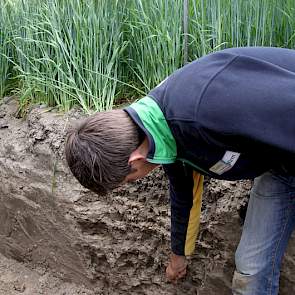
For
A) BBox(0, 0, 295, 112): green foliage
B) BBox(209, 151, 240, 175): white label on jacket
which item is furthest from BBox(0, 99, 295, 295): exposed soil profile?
BBox(209, 151, 240, 175): white label on jacket

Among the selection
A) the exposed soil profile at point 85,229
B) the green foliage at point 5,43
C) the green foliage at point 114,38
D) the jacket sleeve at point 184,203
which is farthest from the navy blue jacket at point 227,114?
the green foliage at point 5,43

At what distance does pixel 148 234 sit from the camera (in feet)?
7.50

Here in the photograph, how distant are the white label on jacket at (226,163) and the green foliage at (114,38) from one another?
2.78 feet

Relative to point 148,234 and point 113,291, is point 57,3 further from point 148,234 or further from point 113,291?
point 113,291

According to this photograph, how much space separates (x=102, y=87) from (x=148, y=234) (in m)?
0.75

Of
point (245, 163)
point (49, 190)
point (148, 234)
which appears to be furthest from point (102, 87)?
point (245, 163)

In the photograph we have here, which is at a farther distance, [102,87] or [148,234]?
[102,87]

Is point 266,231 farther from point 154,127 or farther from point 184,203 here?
point 154,127

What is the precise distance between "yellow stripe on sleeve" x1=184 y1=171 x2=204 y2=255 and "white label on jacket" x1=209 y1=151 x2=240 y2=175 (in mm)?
223

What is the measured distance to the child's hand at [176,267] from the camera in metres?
2.03

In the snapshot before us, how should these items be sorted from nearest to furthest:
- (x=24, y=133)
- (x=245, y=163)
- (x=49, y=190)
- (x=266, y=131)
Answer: (x=266, y=131) → (x=245, y=163) → (x=49, y=190) → (x=24, y=133)

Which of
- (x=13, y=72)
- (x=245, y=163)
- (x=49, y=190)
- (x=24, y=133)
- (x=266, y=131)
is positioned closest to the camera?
(x=266, y=131)

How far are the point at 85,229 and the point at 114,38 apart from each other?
36.2 inches

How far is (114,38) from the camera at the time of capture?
99.7 inches
